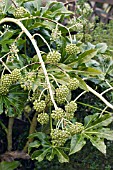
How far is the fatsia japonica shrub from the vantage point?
1.38 m

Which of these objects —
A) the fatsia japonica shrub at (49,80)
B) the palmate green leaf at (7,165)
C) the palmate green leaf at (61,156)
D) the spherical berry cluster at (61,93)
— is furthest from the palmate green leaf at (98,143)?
the palmate green leaf at (7,165)

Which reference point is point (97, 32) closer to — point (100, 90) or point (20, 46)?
point (100, 90)

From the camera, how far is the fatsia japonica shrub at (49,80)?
1378 mm

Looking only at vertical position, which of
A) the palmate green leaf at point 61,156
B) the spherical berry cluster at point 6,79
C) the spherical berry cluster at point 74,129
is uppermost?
the spherical berry cluster at point 6,79

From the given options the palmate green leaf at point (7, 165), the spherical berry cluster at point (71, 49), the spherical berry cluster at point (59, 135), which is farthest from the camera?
the palmate green leaf at point (7, 165)

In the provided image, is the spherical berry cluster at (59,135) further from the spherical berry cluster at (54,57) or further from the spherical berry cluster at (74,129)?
the spherical berry cluster at (54,57)

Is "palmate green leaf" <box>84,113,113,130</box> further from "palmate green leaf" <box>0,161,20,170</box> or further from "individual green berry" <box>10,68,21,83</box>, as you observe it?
"palmate green leaf" <box>0,161,20,170</box>

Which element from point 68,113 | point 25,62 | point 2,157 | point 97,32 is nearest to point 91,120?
point 68,113

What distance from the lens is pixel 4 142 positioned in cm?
236

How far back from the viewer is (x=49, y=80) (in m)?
1.53

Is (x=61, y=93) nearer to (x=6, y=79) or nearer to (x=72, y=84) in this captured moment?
(x=72, y=84)

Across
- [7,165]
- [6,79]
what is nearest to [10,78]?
[6,79]

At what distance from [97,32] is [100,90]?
1.01m

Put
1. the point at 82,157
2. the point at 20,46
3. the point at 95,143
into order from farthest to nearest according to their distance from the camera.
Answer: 1. the point at 82,157
2. the point at 20,46
3. the point at 95,143
